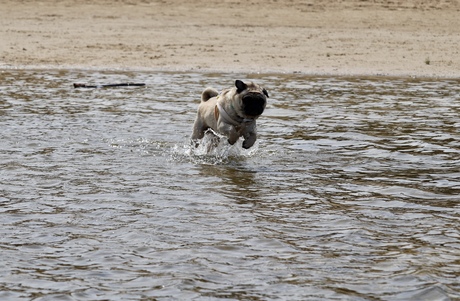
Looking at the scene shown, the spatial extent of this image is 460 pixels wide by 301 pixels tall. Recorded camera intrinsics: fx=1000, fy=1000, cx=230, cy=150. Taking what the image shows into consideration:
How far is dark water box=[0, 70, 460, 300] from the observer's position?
635 cm

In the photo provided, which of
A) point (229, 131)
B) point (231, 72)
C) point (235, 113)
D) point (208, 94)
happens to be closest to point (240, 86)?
point (235, 113)

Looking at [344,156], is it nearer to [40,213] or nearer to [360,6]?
[40,213]

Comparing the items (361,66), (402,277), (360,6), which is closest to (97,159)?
(402,277)

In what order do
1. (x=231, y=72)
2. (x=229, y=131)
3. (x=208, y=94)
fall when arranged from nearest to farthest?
(x=229, y=131)
(x=208, y=94)
(x=231, y=72)

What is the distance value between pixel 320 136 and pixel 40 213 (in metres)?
4.90

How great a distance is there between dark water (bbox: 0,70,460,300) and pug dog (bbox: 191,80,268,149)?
31 centimetres

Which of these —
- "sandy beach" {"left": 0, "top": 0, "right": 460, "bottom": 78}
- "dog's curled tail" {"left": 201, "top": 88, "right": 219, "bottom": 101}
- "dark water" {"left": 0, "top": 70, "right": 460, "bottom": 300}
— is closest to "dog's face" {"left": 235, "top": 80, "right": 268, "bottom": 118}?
"dark water" {"left": 0, "top": 70, "right": 460, "bottom": 300}

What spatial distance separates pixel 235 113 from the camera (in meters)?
10.1

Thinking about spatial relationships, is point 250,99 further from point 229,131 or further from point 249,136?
point 249,136

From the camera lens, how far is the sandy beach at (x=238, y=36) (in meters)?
19.9

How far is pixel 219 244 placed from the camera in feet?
23.5

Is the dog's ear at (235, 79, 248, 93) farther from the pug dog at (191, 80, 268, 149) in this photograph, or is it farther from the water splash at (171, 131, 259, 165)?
the water splash at (171, 131, 259, 165)

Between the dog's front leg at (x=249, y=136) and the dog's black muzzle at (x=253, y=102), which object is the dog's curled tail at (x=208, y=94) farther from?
the dog's black muzzle at (x=253, y=102)

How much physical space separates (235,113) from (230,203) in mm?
1770
